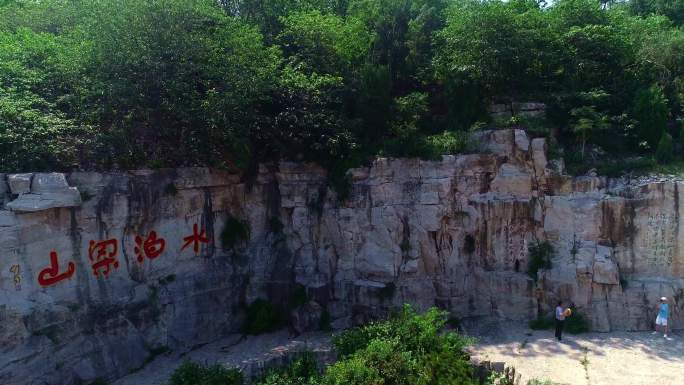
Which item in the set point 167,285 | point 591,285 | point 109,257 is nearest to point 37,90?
point 109,257

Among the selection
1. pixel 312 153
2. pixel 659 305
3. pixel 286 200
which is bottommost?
pixel 659 305

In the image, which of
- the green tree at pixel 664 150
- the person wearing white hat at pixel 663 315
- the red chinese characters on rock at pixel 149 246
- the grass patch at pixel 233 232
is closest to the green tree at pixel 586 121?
Result: the green tree at pixel 664 150

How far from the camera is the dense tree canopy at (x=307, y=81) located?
1291 centimetres

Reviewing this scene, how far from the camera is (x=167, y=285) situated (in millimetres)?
13656

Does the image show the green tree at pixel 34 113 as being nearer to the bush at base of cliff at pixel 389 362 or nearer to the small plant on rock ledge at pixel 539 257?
the bush at base of cliff at pixel 389 362

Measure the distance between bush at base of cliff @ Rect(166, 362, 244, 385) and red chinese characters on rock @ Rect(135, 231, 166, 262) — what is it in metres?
3.70

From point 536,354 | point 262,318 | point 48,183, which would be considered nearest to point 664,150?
point 536,354

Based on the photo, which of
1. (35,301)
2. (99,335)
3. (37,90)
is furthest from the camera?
(37,90)

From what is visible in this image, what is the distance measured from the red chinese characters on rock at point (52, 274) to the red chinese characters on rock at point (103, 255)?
0.62 m

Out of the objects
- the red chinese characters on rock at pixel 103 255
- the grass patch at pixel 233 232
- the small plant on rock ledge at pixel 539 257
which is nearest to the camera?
the red chinese characters on rock at pixel 103 255

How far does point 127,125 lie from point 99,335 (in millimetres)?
5462

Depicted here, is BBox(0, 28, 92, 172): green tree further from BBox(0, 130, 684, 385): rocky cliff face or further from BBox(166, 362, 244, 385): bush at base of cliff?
BBox(166, 362, 244, 385): bush at base of cliff

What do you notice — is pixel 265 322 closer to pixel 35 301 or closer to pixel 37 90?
pixel 35 301

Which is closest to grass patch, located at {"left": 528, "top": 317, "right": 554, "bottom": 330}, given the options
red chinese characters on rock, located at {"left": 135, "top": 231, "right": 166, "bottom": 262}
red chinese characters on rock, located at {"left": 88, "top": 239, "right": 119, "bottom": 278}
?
red chinese characters on rock, located at {"left": 135, "top": 231, "right": 166, "bottom": 262}
